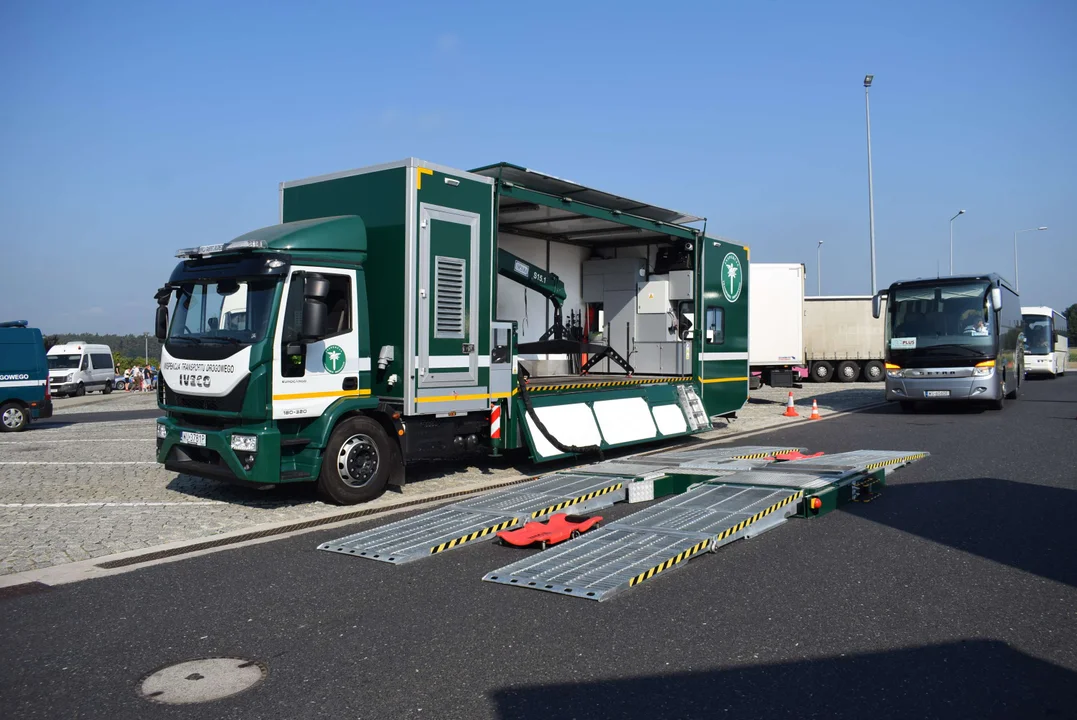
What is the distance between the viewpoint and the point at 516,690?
13.5ft

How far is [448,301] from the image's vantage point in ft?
32.0

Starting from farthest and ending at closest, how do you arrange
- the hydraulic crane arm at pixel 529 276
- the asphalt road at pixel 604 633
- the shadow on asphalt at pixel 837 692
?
the hydraulic crane arm at pixel 529 276, the asphalt road at pixel 604 633, the shadow on asphalt at pixel 837 692

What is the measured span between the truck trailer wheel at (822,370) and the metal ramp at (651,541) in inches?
1084

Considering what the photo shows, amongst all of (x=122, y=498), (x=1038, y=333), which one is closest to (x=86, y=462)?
(x=122, y=498)

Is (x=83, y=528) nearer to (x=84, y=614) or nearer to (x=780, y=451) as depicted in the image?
(x=84, y=614)

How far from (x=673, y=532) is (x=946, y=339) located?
14846 millimetres

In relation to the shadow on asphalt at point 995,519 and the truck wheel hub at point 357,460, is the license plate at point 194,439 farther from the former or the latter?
the shadow on asphalt at point 995,519

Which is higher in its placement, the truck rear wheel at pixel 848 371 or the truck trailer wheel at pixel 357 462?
the truck rear wheel at pixel 848 371

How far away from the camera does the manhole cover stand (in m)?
4.11

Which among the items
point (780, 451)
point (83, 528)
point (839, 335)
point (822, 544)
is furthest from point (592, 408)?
point (839, 335)

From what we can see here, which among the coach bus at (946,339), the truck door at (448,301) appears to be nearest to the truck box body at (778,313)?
the coach bus at (946,339)

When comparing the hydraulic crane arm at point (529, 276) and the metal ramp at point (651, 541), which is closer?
the metal ramp at point (651, 541)

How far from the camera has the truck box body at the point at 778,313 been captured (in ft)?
87.4

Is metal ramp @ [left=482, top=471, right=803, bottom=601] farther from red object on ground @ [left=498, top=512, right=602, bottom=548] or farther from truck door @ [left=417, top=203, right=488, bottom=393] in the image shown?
truck door @ [left=417, top=203, right=488, bottom=393]
